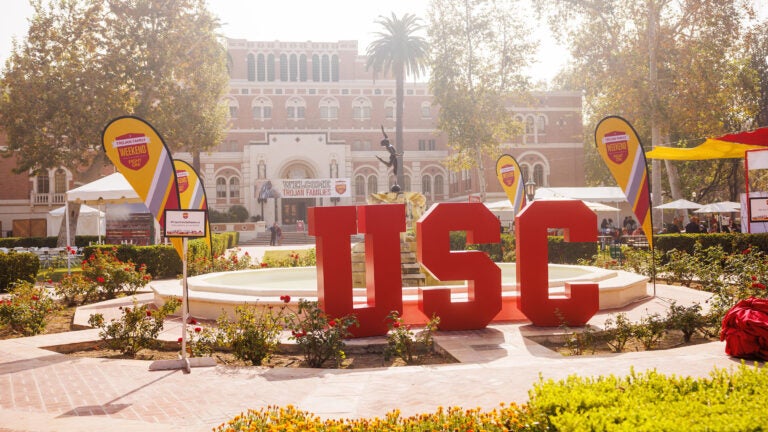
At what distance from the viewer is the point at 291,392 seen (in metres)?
5.27

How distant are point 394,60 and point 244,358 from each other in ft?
121

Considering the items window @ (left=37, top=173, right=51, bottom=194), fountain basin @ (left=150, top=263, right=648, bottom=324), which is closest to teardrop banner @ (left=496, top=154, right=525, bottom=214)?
fountain basin @ (left=150, top=263, right=648, bottom=324)

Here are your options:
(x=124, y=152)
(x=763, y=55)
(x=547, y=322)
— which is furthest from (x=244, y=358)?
(x=763, y=55)

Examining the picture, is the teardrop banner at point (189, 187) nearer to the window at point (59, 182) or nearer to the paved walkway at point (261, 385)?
the paved walkway at point (261, 385)

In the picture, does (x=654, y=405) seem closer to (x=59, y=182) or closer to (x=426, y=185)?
(x=59, y=182)

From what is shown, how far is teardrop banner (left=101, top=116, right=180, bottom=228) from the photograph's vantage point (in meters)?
7.43

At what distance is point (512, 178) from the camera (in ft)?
59.0

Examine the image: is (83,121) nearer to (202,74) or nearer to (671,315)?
(202,74)

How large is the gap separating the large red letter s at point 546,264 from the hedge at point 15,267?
1178cm

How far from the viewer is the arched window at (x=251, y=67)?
5091 cm

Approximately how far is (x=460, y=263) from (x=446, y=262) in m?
0.21

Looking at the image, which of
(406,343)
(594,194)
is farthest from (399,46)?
(406,343)

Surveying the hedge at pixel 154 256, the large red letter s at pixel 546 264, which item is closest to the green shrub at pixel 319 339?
the large red letter s at pixel 546 264

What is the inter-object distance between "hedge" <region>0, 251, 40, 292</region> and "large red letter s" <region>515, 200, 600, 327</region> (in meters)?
11.8
